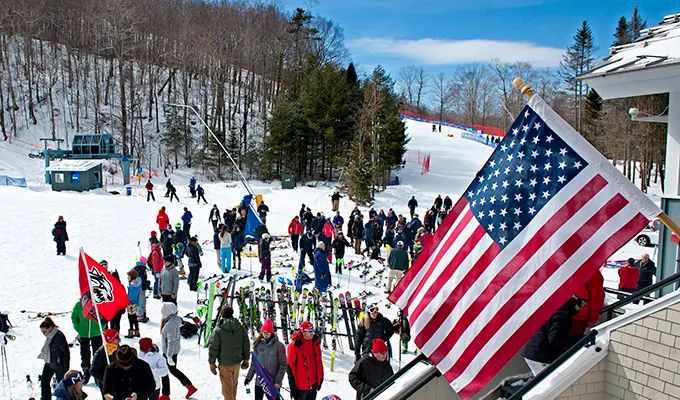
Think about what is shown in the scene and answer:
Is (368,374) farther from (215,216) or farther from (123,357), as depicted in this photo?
(215,216)

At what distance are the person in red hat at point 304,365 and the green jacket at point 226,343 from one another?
2.97ft

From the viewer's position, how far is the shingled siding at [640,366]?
413cm

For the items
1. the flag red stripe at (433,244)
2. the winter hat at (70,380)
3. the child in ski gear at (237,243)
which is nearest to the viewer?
the flag red stripe at (433,244)

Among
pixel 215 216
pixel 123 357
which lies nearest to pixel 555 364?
pixel 123 357

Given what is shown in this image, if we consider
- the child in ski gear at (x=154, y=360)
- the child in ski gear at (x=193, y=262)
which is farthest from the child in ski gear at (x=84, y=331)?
the child in ski gear at (x=193, y=262)

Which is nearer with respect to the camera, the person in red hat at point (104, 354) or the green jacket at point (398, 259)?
the person in red hat at point (104, 354)

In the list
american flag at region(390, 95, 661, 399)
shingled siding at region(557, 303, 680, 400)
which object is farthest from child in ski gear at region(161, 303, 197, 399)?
shingled siding at region(557, 303, 680, 400)

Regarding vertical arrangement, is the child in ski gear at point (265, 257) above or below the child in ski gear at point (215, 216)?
below

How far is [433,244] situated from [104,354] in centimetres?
517

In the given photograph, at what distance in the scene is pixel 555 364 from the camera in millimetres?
4391

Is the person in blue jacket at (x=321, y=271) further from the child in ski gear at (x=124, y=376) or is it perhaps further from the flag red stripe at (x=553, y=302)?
the flag red stripe at (x=553, y=302)

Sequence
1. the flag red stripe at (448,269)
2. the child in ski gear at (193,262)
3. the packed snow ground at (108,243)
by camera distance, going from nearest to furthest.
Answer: the flag red stripe at (448,269)
the packed snow ground at (108,243)
the child in ski gear at (193,262)

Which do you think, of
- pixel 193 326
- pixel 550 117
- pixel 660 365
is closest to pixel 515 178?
pixel 550 117

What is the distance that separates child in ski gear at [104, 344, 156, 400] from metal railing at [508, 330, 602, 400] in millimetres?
4379
